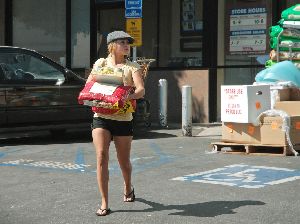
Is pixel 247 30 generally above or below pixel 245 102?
above

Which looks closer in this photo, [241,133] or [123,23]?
[241,133]

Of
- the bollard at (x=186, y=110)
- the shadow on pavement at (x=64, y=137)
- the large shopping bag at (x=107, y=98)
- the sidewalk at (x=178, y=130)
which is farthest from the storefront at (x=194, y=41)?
the large shopping bag at (x=107, y=98)

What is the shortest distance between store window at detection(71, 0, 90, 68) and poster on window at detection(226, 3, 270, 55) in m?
4.40

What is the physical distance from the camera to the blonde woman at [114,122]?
5.75 m

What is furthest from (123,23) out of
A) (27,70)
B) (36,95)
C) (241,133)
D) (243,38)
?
(241,133)

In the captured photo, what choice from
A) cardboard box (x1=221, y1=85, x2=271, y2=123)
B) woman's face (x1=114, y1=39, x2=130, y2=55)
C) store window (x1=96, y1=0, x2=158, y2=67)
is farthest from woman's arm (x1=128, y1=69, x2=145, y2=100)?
store window (x1=96, y1=0, x2=158, y2=67)

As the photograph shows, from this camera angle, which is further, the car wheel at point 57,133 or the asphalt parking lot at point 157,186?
the car wheel at point 57,133

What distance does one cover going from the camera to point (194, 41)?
1531 cm

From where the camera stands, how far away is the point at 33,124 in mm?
11164

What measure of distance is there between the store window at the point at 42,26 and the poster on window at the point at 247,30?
5399 mm

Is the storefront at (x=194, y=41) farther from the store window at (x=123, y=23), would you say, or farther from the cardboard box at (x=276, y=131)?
the cardboard box at (x=276, y=131)

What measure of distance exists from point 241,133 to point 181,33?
20.5 ft

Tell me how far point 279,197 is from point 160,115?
7522mm

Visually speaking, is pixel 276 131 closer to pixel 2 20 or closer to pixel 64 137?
pixel 64 137
